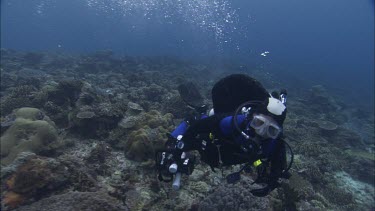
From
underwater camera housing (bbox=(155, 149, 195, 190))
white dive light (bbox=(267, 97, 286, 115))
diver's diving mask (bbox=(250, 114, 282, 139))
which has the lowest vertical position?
underwater camera housing (bbox=(155, 149, 195, 190))

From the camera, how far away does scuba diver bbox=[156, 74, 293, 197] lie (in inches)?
181

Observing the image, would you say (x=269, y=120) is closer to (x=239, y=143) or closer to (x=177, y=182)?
(x=239, y=143)

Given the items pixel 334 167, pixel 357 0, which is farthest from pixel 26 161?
pixel 357 0

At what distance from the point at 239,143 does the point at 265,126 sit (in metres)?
0.52

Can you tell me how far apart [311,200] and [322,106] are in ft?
50.9

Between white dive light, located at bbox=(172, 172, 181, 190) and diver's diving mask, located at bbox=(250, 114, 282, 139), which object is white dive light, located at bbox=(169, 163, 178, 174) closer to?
white dive light, located at bbox=(172, 172, 181, 190)

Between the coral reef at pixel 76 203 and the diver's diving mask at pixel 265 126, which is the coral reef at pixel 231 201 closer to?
the coral reef at pixel 76 203

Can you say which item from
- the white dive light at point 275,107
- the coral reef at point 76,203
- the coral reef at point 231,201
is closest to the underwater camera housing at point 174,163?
the coral reef at point 76,203

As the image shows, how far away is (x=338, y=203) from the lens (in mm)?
10242

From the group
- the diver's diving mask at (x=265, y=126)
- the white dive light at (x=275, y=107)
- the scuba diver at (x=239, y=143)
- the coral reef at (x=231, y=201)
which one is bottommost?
the coral reef at (x=231, y=201)

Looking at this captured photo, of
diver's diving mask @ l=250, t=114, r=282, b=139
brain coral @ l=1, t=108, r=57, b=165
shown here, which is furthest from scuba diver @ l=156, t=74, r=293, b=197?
brain coral @ l=1, t=108, r=57, b=165

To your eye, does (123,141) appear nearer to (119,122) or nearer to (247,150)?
(119,122)

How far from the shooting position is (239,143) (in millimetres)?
4762

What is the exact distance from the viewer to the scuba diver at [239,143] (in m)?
4.61
